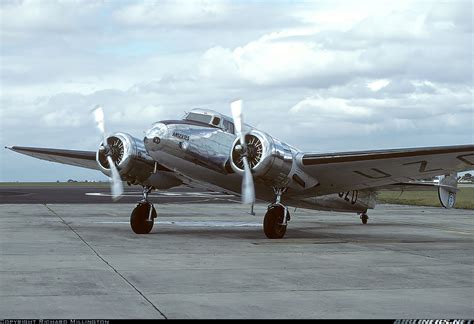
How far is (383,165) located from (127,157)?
22.7 ft

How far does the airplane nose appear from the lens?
18047 mm

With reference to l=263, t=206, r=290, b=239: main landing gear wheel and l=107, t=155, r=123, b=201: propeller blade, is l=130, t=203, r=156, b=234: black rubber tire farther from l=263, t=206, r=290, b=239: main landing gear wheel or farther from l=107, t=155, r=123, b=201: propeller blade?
l=263, t=206, r=290, b=239: main landing gear wheel

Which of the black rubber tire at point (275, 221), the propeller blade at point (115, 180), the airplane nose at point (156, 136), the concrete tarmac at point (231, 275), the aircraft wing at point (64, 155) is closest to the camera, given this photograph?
the concrete tarmac at point (231, 275)

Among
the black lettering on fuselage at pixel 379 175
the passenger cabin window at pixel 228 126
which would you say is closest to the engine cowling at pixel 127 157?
the passenger cabin window at pixel 228 126

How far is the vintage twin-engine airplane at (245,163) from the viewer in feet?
59.5

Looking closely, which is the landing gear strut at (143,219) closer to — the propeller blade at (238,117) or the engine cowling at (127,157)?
the engine cowling at (127,157)

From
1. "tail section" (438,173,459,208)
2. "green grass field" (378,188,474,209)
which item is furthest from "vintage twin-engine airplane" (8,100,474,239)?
"green grass field" (378,188,474,209)

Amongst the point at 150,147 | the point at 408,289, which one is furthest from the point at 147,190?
the point at 408,289

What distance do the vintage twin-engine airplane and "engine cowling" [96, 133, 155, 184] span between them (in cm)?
3

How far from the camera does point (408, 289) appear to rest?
404 inches

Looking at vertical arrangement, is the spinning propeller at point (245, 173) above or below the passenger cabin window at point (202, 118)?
below

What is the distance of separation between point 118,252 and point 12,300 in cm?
608

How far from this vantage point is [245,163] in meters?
18.0

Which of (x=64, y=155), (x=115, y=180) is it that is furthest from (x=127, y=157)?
(x=64, y=155)
